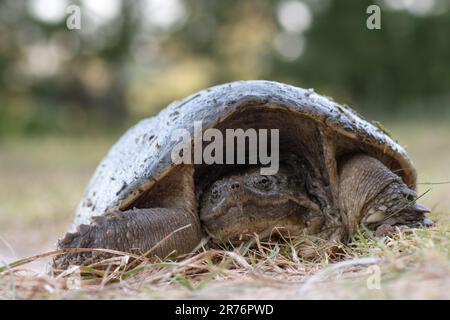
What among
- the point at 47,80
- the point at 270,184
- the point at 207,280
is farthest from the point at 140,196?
the point at 47,80

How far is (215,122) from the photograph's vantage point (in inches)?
96.5

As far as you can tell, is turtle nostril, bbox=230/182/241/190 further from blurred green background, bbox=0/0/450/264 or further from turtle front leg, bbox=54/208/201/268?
blurred green background, bbox=0/0/450/264

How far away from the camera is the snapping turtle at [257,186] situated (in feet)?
7.76

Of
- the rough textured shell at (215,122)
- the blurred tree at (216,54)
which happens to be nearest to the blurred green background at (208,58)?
the blurred tree at (216,54)

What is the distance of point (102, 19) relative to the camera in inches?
758

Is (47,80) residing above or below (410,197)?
above

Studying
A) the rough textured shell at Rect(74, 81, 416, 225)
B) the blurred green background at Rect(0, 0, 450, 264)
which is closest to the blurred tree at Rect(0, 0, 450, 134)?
the blurred green background at Rect(0, 0, 450, 264)

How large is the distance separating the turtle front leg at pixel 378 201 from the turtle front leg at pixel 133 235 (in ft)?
2.44

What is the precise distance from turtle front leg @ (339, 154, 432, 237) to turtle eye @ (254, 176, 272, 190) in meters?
0.38

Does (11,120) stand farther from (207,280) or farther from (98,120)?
(207,280)

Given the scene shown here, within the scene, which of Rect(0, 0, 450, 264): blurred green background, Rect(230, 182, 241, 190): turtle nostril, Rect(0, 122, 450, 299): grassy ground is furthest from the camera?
Rect(0, 0, 450, 264): blurred green background

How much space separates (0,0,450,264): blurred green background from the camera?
60.0 ft

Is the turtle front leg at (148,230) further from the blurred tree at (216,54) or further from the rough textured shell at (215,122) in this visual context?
the blurred tree at (216,54)
